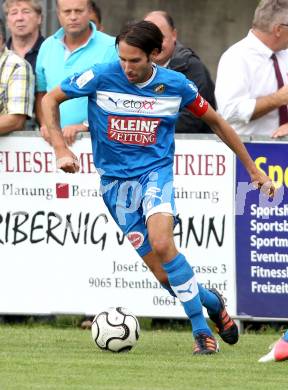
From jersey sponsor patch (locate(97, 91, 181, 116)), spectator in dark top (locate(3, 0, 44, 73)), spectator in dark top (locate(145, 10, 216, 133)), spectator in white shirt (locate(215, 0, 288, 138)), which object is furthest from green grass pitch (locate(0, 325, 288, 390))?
spectator in dark top (locate(3, 0, 44, 73))

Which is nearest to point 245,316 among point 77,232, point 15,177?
point 77,232

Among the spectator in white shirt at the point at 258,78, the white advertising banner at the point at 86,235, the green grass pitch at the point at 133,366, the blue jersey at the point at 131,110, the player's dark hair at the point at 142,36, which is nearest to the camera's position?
the green grass pitch at the point at 133,366

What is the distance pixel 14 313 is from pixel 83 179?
1.34 metres

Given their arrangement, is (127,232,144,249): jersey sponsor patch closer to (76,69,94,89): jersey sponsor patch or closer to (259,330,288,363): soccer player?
(76,69,94,89): jersey sponsor patch

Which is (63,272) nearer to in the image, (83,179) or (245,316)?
(83,179)

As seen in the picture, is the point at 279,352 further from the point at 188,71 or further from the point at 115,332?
the point at 188,71

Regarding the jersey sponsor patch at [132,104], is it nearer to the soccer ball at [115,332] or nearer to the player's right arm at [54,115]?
the player's right arm at [54,115]

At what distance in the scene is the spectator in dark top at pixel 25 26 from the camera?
12.4 metres

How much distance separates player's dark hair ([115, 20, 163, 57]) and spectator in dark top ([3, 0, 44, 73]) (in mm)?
3405

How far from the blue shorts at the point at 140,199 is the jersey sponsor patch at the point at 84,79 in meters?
0.72

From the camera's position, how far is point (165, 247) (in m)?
9.00

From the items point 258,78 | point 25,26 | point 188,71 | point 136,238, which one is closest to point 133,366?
point 136,238

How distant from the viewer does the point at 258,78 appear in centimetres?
1118

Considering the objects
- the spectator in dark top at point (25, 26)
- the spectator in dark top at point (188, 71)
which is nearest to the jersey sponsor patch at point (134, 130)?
the spectator in dark top at point (188, 71)
